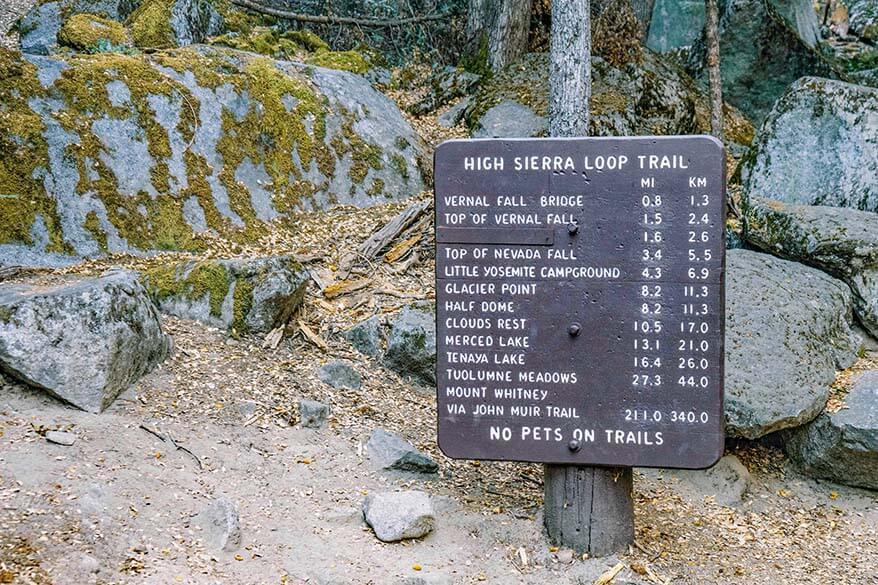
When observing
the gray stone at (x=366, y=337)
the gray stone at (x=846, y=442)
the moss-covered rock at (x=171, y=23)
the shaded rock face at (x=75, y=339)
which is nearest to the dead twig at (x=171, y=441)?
the shaded rock face at (x=75, y=339)

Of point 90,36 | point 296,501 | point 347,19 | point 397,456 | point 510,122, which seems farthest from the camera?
point 347,19

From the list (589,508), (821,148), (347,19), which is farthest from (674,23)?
(589,508)

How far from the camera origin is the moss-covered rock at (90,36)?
9.12 meters

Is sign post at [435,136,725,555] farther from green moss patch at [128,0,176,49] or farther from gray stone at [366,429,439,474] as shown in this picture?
green moss patch at [128,0,176,49]

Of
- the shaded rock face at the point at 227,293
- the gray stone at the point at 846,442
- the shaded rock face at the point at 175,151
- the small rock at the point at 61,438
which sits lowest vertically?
the gray stone at the point at 846,442

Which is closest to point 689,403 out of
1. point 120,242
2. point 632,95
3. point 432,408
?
point 432,408

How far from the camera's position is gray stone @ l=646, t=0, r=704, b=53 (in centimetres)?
1497

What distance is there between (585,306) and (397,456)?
177 centimetres

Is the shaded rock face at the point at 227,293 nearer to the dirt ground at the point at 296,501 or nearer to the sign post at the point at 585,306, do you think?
the dirt ground at the point at 296,501

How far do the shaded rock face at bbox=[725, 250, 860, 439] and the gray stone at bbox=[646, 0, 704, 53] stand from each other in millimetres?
9020

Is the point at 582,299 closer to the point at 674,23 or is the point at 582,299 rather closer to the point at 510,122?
the point at 510,122

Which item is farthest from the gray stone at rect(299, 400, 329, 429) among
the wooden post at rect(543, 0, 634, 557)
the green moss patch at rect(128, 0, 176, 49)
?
the green moss patch at rect(128, 0, 176, 49)

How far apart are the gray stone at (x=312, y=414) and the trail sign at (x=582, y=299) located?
149 centimetres

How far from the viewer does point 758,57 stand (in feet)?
40.0
